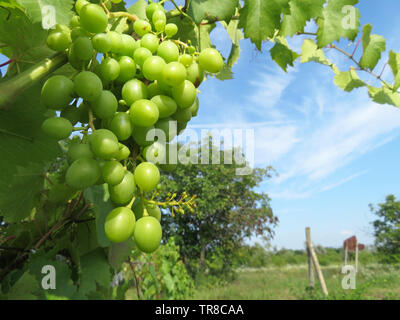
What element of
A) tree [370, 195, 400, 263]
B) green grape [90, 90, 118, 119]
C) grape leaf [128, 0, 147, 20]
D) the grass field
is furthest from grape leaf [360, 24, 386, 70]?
tree [370, 195, 400, 263]

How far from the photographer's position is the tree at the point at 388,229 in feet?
35.1

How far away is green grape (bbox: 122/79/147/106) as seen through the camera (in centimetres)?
55

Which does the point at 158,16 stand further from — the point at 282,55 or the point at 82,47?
the point at 282,55

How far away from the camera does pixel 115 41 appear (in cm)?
55

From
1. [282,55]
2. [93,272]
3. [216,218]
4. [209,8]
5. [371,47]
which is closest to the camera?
[209,8]

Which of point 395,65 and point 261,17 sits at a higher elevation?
point 395,65

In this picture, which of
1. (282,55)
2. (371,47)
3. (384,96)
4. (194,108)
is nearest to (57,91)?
(194,108)

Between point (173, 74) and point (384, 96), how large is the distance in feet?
4.94

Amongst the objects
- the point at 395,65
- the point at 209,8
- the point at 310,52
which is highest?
the point at 310,52

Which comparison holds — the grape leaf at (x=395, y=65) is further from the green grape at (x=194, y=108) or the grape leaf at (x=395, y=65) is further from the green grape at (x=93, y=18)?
the green grape at (x=93, y=18)

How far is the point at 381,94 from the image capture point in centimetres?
162

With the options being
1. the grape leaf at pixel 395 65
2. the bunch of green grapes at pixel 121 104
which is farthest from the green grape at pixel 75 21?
the grape leaf at pixel 395 65

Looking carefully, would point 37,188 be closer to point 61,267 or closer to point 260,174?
point 61,267
